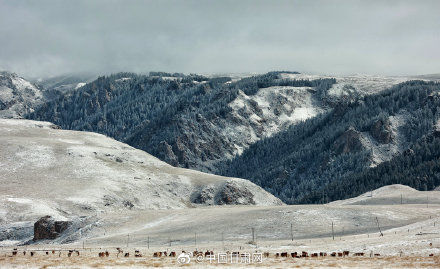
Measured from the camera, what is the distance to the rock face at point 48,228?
13412cm

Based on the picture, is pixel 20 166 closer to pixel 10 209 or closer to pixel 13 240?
pixel 10 209

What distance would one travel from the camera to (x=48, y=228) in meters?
136

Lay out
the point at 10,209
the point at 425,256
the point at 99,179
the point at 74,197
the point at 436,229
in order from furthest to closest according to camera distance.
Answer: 1. the point at 99,179
2. the point at 74,197
3. the point at 10,209
4. the point at 436,229
5. the point at 425,256

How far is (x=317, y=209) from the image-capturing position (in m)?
120

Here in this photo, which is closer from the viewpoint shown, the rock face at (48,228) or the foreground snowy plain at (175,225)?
the foreground snowy plain at (175,225)

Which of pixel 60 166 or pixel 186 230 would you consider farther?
pixel 60 166

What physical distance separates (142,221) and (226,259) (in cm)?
8137

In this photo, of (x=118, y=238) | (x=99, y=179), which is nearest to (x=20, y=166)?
(x=99, y=179)

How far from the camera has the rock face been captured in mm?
134125

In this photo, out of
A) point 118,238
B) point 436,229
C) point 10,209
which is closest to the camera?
point 436,229

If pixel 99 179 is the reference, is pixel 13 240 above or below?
below

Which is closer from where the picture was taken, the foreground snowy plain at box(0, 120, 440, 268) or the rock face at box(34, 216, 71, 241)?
the foreground snowy plain at box(0, 120, 440, 268)

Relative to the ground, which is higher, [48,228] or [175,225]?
[48,228]

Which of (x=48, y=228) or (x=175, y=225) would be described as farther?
(x=48, y=228)
